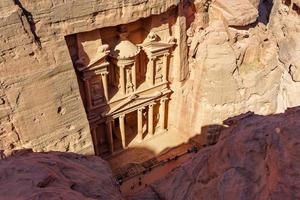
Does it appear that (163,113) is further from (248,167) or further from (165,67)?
(248,167)

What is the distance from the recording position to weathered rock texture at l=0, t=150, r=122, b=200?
314cm

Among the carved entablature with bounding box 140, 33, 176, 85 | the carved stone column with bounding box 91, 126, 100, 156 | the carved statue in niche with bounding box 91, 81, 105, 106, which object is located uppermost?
the carved entablature with bounding box 140, 33, 176, 85

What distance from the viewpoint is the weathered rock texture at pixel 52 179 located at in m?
3.14

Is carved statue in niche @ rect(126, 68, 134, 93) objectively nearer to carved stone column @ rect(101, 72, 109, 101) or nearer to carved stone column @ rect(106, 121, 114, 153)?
carved stone column @ rect(101, 72, 109, 101)

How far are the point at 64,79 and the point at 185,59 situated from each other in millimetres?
5531

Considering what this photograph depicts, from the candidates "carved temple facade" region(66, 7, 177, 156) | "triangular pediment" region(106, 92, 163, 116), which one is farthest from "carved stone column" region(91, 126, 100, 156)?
"triangular pediment" region(106, 92, 163, 116)

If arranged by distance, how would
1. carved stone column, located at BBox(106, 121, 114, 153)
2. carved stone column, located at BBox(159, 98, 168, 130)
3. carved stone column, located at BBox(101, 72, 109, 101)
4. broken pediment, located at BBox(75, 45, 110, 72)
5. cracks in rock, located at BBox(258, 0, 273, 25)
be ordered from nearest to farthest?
broken pediment, located at BBox(75, 45, 110, 72)
carved stone column, located at BBox(101, 72, 109, 101)
carved stone column, located at BBox(106, 121, 114, 153)
carved stone column, located at BBox(159, 98, 168, 130)
cracks in rock, located at BBox(258, 0, 273, 25)

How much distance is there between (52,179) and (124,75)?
9.11 m

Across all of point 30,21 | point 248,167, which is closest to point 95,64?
point 30,21

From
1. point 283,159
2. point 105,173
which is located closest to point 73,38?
point 105,173

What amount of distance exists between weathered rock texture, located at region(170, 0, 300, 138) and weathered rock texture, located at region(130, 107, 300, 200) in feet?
27.3

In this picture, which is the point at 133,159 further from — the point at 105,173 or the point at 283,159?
the point at 283,159

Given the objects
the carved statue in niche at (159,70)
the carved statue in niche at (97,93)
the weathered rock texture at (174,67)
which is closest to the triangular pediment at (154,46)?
the carved statue in niche at (159,70)

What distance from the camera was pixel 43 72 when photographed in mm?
9602
